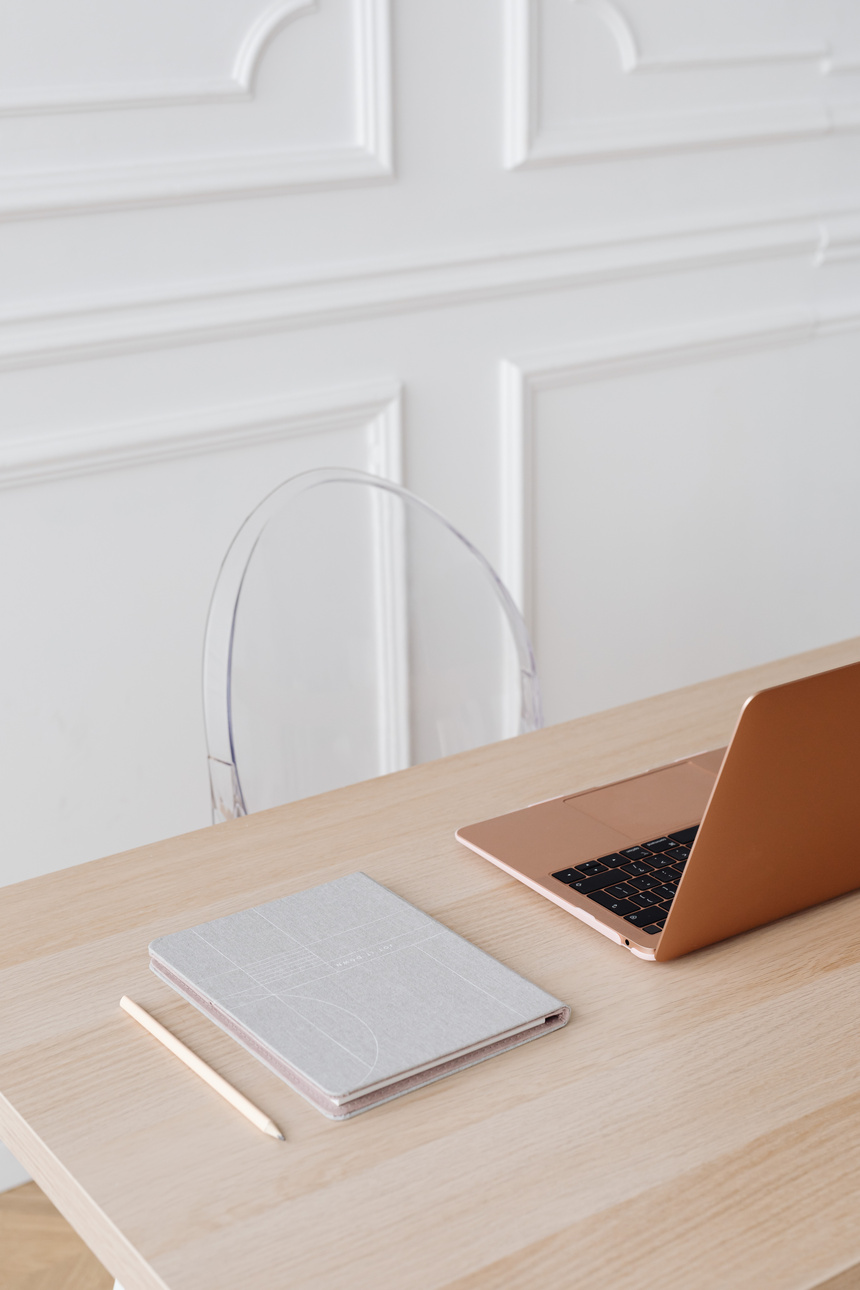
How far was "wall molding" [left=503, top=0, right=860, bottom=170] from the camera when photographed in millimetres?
1885

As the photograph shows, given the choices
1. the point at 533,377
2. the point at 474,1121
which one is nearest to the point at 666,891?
the point at 474,1121

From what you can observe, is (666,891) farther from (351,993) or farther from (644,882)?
(351,993)

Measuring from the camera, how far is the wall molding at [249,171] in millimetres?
1537

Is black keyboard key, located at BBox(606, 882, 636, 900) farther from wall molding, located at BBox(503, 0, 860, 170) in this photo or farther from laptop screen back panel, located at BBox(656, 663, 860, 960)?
wall molding, located at BBox(503, 0, 860, 170)

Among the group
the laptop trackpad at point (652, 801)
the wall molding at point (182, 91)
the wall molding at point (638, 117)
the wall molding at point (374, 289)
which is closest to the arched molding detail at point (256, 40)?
the wall molding at point (182, 91)

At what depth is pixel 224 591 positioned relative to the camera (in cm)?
127

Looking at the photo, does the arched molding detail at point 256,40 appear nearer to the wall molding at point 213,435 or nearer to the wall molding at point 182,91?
the wall molding at point 182,91

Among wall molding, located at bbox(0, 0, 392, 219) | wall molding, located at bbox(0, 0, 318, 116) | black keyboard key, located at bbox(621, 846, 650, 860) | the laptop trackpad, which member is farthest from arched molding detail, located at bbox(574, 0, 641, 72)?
black keyboard key, located at bbox(621, 846, 650, 860)

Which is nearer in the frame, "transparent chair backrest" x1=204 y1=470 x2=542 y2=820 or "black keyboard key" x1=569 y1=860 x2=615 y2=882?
"black keyboard key" x1=569 y1=860 x2=615 y2=882

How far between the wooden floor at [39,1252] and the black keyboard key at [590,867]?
1066 millimetres

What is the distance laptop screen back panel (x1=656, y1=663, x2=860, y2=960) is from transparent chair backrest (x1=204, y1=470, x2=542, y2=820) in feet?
1.82

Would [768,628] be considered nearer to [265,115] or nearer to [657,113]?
[657,113]

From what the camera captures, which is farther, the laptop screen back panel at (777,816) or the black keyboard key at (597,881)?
the black keyboard key at (597,881)

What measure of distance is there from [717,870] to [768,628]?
71.9 inches
